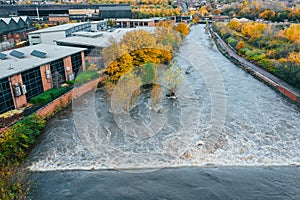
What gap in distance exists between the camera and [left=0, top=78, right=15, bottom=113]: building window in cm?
1228

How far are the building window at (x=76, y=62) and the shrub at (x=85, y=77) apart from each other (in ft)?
2.09

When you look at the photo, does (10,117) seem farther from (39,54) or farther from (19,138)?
(39,54)

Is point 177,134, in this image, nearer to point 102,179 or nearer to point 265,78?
point 102,179

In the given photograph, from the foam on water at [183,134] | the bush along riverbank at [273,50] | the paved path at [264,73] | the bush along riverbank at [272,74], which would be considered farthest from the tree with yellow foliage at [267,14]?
the foam on water at [183,134]

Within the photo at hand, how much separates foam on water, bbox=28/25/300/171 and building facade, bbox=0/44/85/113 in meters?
2.12

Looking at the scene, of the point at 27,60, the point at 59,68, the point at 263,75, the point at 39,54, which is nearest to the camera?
the point at 27,60

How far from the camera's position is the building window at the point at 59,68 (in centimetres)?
1555

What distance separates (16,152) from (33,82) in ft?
17.2

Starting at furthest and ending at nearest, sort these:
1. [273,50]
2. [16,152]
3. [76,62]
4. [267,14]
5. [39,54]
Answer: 1. [267,14]
2. [273,50]
3. [76,62]
4. [39,54]
5. [16,152]

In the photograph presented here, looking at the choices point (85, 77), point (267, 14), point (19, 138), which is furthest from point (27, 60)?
point (267, 14)

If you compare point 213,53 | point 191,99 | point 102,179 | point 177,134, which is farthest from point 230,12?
point 102,179

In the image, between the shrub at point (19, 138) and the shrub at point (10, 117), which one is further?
the shrub at point (10, 117)

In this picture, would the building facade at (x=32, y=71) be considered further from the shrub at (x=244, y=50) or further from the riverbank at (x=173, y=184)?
the shrub at (x=244, y=50)

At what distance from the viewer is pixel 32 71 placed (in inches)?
553
